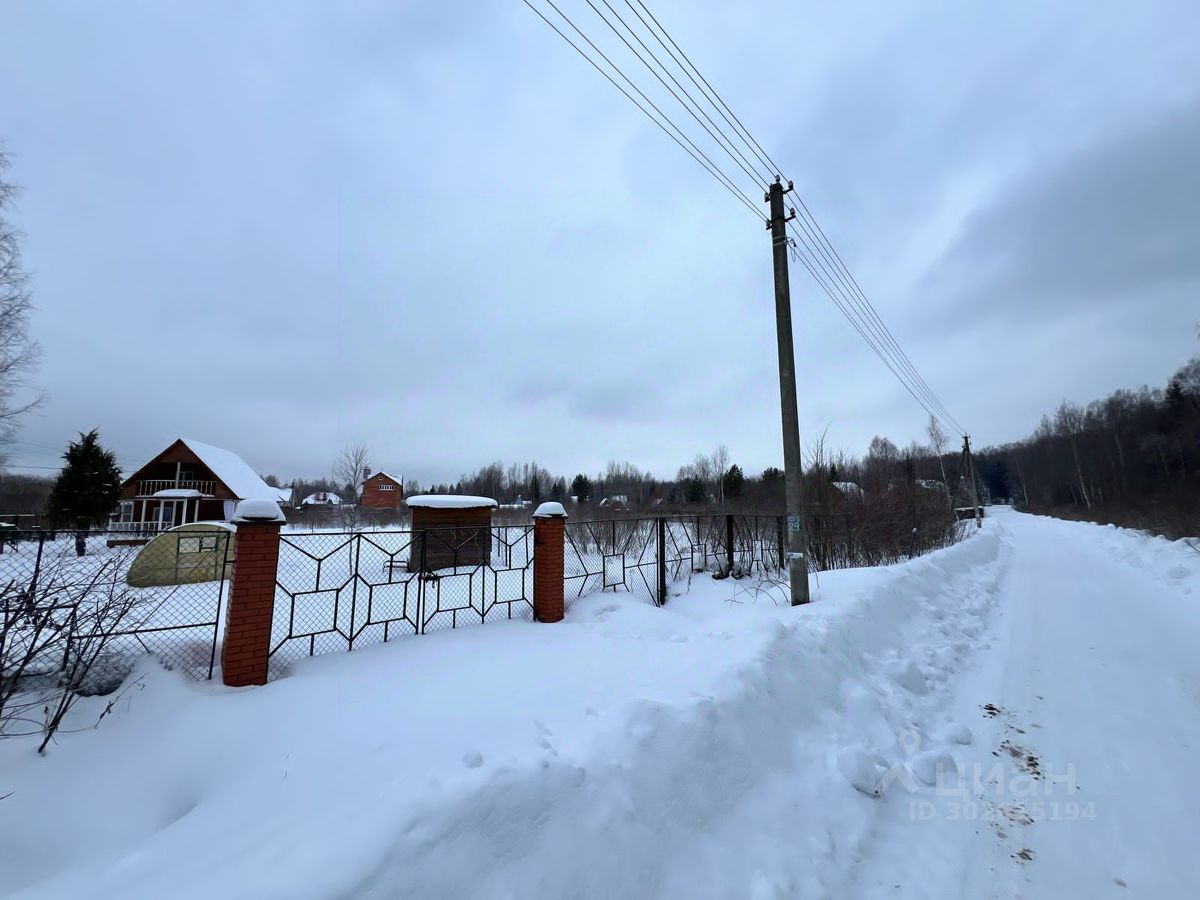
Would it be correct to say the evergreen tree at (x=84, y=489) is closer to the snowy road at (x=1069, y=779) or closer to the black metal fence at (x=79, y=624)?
the black metal fence at (x=79, y=624)

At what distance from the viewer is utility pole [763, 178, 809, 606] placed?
6.84 m

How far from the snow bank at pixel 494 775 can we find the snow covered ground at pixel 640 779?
15 mm

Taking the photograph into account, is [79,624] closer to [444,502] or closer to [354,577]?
[354,577]

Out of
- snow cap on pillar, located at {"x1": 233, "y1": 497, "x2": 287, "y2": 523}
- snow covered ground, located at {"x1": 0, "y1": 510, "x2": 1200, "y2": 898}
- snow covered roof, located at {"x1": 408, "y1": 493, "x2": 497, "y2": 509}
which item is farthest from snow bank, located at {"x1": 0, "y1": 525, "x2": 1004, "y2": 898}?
snow covered roof, located at {"x1": 408, "y1": 493, "x2": 497, "y2": 509}

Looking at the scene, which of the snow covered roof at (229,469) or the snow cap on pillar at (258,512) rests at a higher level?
the snow covered roof at (229,469)

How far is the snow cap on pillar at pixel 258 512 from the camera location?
4625mm

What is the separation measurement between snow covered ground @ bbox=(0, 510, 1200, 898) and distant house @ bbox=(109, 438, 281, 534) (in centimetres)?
2573

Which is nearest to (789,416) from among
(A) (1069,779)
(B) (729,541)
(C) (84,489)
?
(A) (1069,779)

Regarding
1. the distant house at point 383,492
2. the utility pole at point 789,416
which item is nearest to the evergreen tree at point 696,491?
the distant house at point 383,492

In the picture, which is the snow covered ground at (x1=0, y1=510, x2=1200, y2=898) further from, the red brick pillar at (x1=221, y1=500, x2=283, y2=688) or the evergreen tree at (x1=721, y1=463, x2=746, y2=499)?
the evergreen tree at (x1=721, y1=463, x2=746, y2=499)

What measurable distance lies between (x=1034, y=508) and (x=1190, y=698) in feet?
247

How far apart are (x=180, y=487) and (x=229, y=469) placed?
7.15 ft

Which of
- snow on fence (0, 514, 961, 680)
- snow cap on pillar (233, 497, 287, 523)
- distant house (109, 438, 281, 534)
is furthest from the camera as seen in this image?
distant house (109, 438, 281, 534)

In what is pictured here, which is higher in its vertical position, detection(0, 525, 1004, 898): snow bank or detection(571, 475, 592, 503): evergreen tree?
detection(571, 475, 592, 503): evergreen tree
